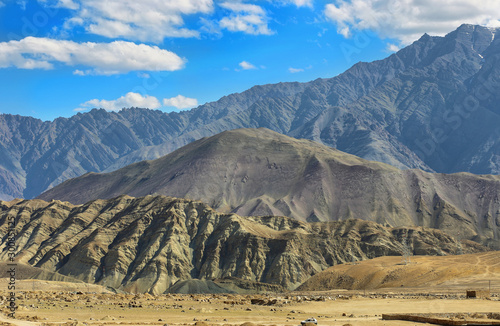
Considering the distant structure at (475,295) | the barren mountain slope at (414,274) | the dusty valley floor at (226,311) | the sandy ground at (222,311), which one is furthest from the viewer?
the barren mountain slope at (414,274)

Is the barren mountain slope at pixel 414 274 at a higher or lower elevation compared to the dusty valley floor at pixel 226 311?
higher

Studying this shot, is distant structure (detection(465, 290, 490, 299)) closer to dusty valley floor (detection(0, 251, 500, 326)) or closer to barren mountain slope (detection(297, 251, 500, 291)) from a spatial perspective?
dusty valley floor (detection(0, 251, 500, 326))

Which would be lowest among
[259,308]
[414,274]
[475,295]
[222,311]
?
[222,311]

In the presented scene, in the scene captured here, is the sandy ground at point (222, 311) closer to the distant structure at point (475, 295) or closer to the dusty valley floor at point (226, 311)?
the dusty valley floor at point (226, 311)

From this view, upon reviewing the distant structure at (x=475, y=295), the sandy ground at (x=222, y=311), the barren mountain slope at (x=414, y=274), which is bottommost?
the sandy ground at (x=222, y=311)

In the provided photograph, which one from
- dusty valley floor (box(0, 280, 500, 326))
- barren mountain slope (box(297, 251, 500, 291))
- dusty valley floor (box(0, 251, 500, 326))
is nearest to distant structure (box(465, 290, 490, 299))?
dusty valley floor (box(0, 251, 500, 326))

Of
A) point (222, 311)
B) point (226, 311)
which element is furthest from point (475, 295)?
point (222, 311)

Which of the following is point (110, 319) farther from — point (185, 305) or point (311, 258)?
point (311, 258)

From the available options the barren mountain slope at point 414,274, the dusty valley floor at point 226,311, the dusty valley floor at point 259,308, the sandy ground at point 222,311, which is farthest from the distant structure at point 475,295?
the barren mountain slope at point 414,274

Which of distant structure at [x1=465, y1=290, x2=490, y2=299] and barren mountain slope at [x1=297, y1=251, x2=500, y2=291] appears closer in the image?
distant structure at [x1=465, y1=290, x2=490, y2=299]

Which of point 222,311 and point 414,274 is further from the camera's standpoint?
point 414,274

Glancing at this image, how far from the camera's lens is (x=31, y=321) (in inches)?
2008

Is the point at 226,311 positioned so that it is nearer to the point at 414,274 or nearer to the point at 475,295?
the point at 475,295

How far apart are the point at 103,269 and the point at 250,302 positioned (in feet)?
421
